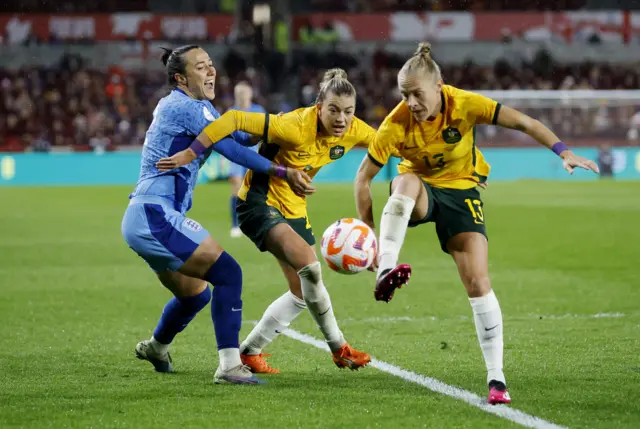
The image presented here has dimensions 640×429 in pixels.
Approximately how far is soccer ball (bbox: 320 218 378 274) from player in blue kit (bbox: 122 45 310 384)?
0.41 m

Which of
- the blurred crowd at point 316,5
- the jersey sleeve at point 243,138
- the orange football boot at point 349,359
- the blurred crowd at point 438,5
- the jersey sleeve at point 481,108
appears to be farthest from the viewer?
the blurred crowd at point 438,5

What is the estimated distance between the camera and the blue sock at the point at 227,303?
6332 millimetres

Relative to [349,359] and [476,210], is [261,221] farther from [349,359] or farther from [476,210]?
[476,210]

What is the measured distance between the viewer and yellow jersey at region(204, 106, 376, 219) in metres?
6.70

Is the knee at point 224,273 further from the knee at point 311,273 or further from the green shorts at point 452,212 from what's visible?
the green shorts at point 452,212

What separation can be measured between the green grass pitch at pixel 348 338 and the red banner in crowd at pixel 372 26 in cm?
2040

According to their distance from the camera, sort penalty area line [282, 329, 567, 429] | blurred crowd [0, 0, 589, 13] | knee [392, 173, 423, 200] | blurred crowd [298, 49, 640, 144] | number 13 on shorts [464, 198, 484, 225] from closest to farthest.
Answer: penalty area line [282, 329, 567, 429] < knee [392, 173, 423, 200] < number 13 on shorts [464, 198, 484, 225] < blurred crowd [0, 0, 589, 13] < blurred crowd [298, 49, 640, 144]

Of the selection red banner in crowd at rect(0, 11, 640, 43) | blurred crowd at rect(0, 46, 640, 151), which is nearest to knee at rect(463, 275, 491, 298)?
blurred crowd at rect(0, 46, 640, 151)

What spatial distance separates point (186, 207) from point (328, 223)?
1147 centimetres

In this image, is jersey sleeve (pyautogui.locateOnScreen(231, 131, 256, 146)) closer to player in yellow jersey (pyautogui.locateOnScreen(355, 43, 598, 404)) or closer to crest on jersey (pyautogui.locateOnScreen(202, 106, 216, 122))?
crest on jersey (pyautogui.locateOnScreen(202, 106, 216, 122))

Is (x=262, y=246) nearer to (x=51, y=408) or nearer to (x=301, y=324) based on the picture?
(x=51, y=408)

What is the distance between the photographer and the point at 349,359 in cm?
665

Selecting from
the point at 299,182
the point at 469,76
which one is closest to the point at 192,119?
the point at 299,182

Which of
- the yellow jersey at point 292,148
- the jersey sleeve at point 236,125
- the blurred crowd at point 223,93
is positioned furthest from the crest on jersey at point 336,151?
the blurred crowd at point 223,93
